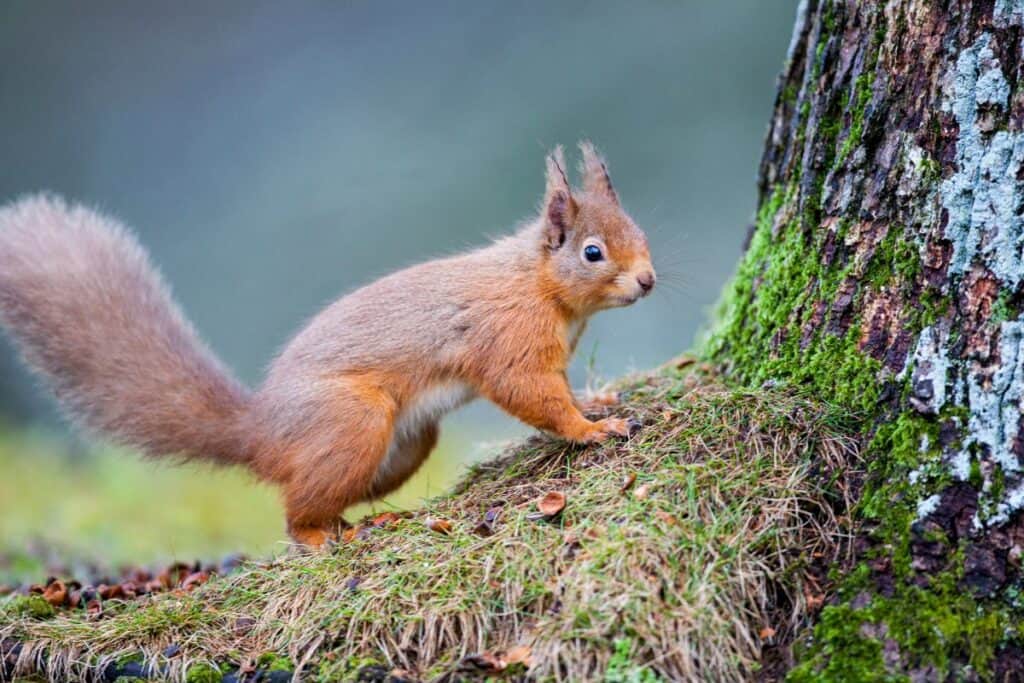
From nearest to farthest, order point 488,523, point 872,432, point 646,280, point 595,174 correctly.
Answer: point 872,432 < point 488,523 < point 646,280 < point 595,174

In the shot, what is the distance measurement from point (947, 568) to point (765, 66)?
6.53m

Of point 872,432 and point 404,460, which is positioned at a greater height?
point 404,460

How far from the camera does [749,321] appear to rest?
3340 mm

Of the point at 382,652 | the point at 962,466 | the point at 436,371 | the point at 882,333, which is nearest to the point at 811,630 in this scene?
the point at 962,466

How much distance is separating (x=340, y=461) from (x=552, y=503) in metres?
0.83

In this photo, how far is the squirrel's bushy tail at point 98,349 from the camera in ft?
11.2

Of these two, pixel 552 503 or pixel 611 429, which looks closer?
pixel 552 503

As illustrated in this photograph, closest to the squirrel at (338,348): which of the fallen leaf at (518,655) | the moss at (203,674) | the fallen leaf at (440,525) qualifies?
the fallen leaf at (440,525)

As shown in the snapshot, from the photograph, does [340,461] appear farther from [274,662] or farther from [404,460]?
[274,662]

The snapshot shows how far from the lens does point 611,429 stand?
3.03 meters

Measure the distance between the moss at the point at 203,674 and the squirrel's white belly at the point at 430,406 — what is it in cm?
103

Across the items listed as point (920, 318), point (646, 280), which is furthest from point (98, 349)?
→ point (920, 318)

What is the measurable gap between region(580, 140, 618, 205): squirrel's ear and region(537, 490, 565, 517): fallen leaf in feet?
3.90

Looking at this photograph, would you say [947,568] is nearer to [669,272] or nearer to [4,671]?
[669,272]
